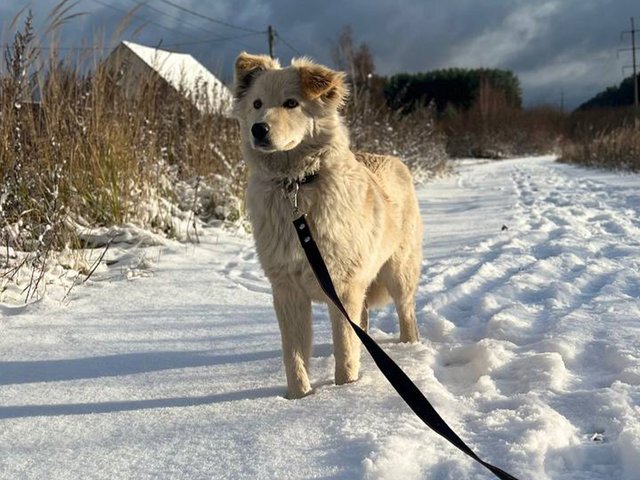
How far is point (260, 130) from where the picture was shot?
8.05 ft

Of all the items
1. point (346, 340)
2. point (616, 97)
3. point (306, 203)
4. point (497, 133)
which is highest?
point (616, 97)

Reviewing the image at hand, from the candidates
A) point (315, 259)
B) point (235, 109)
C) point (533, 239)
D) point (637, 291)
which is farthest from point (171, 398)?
point (533, 239)

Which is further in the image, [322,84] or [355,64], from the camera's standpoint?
[355,64]

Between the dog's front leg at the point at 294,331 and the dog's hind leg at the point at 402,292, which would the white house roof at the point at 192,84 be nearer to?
the dog's hind leg at the point at 402,292

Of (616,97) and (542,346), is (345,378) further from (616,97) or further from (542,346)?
(616,97)

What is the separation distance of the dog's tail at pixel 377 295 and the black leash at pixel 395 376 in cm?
98

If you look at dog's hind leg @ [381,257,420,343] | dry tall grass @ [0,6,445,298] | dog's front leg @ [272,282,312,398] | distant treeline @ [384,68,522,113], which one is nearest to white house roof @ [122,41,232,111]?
dry tall grass @ [0,6,445,298]

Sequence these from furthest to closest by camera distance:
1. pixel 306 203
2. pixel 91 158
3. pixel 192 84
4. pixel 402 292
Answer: pixel 192 84 → pixel 91 158 → pixel 402 292 → pixel 306 203

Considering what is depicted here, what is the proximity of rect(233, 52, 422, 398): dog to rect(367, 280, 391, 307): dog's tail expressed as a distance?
0.41 metres

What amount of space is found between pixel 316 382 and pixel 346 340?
11.8 inches

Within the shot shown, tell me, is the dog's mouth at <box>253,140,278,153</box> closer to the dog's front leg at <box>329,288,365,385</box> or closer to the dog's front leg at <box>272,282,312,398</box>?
the dog's front leg at <box>272,282,312,398</box>

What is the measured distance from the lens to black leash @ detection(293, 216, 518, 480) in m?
1.62

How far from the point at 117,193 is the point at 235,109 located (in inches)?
114

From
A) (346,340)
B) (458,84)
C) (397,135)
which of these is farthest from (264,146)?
(458,84)
